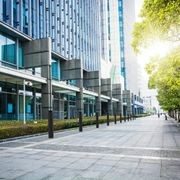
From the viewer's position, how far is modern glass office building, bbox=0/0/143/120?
2880 cm

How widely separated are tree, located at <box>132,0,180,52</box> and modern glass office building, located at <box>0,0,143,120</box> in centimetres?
1275

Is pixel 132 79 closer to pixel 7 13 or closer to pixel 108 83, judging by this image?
pixel 108 83

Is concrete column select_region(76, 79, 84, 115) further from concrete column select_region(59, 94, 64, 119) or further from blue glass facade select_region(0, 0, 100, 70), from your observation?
blue glass facade select_region(0, 0, 100, 70)

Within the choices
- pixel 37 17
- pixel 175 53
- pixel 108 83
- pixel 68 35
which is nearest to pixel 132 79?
pixel 108 83

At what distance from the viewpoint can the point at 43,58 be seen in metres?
30.4

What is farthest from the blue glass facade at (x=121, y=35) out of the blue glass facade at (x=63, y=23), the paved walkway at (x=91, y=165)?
the paved walkway at (x=91, y=165)

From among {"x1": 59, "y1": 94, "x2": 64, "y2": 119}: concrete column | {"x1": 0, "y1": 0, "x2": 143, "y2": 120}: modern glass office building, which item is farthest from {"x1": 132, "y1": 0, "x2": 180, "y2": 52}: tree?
{"x1": 59, "y1": 94, "x2": 64, "y2": 119}: concrete column

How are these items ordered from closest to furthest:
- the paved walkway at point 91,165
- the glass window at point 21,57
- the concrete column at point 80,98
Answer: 1. the paved walkway at point 91,165
2. the glass window at point 21,57
3. the concrete column at point 80,98

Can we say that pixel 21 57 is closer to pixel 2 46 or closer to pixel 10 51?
pixel 10 51

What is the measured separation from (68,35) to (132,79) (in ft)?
319

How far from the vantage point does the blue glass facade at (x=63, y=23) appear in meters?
30.7

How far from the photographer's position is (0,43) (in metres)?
28.2

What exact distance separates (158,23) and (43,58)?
2111 cm

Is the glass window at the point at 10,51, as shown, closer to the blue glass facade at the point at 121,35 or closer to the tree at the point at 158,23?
the tree at the point at 158,23
